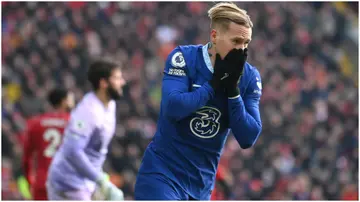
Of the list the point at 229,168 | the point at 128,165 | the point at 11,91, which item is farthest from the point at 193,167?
the point at 11,91

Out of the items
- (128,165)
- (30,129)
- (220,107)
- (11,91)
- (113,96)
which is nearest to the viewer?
(220,107)

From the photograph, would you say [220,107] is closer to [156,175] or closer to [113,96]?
[156,175]

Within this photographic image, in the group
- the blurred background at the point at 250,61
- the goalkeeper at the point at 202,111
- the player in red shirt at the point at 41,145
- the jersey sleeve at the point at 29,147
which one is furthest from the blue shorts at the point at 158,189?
the blurred background at the point at 250,61

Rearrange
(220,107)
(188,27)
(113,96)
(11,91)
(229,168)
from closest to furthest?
1. (220,107)
2. (113,96)
3. (229,168)
4. (11,91)
5. (188,27)

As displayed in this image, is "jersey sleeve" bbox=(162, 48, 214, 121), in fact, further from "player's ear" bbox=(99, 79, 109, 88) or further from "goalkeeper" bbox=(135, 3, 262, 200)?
"player's ear" bbox=(99, 79, 109, 88)

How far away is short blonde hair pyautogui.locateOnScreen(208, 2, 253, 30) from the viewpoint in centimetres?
546

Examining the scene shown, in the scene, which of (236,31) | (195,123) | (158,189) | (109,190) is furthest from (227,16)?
(109,190)

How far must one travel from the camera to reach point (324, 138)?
715 inches

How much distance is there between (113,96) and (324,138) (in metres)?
10.6

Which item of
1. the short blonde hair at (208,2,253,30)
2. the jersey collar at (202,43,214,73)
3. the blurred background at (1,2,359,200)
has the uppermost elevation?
the short blonde hair at (208,2,253,30)

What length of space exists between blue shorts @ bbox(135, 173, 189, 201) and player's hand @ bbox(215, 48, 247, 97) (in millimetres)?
694

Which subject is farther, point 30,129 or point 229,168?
point 229,168

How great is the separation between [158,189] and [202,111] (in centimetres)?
55

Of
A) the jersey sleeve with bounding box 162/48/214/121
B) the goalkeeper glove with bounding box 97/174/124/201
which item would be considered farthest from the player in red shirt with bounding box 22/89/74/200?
the jersey sleeve with bounding box 162/48/214/121
